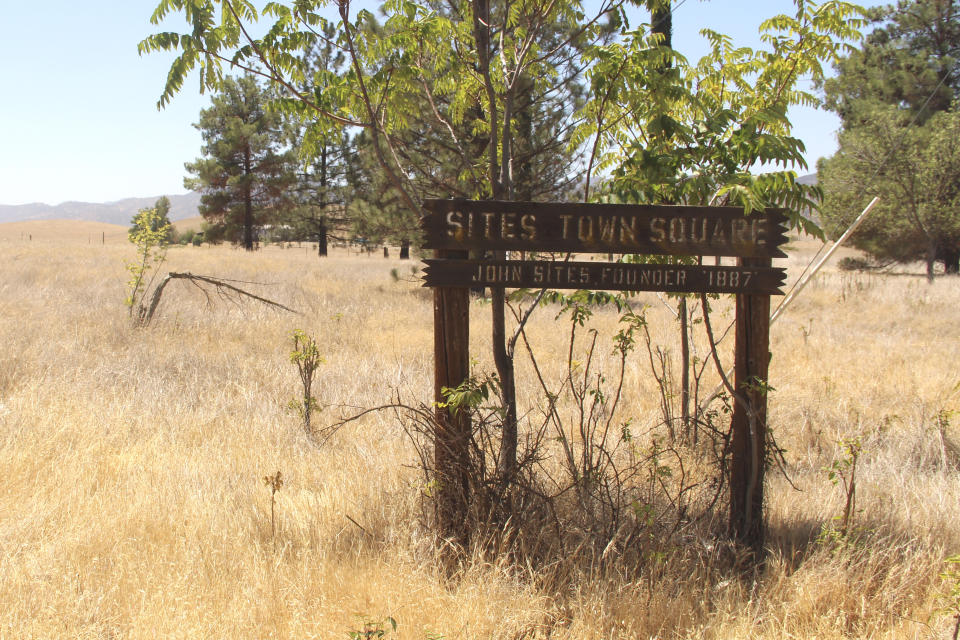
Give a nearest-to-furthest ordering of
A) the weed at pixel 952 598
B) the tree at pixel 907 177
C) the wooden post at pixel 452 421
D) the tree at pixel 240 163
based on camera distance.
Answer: the weed at pixel 952 598 < the wooden post at pixel 452 421 < the tree at pixel 907 177 < the tree at pixel 240 163

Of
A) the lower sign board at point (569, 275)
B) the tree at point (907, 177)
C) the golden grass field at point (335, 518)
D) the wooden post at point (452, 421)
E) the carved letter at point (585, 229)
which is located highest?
the tree at point (907, 177)

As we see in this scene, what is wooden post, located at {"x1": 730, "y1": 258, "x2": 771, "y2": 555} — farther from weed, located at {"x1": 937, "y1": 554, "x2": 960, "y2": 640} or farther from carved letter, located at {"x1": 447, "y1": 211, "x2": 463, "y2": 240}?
carved letter, located at {"x1": 447, "y1": 211, "x2": 463, "y2": 240}

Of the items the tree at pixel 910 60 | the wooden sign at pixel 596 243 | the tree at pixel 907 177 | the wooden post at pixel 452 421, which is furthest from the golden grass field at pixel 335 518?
the tree at pixel 910 60

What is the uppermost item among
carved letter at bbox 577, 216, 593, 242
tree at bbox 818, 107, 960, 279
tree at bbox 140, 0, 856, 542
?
tree at bbox 818, 107, 960, 279

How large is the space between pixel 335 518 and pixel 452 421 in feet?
3.14

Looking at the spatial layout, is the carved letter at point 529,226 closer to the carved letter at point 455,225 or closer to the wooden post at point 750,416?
the carved letter at point 455,225

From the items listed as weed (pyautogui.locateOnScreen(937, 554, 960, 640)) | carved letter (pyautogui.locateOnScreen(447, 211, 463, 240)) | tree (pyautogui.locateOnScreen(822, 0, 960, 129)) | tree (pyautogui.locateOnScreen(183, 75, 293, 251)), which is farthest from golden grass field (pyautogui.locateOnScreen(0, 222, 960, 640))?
tree (pyautogui.locateOnScreen(183, 75, 293, 251))

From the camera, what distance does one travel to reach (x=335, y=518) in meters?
3.32

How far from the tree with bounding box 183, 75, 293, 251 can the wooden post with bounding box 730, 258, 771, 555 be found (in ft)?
99.4

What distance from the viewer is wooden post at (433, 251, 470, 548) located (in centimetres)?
286

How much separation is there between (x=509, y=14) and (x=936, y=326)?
10.4 m

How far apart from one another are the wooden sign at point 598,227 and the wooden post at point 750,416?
0.20m

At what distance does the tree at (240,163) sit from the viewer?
30547mm

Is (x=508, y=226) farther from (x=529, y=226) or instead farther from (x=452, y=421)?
(x=452, y=421)
